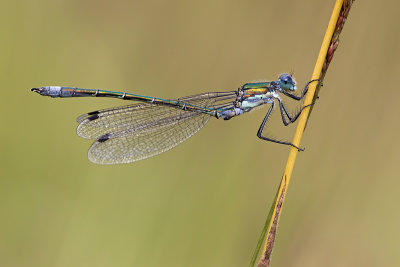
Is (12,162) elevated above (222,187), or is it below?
below

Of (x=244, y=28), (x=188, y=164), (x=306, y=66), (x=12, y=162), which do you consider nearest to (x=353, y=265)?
(x=188, y=164)

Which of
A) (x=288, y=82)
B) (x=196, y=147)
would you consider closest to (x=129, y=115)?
(x=196, y=147)

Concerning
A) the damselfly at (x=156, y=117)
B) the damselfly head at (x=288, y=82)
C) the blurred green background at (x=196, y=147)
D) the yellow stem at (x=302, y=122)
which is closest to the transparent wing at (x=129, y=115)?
the damselfly at (x=156, y=117)

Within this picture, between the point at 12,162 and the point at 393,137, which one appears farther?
the point at 12,162

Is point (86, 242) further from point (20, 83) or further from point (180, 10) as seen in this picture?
point (180, 10)

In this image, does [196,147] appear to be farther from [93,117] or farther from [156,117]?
[93,117]

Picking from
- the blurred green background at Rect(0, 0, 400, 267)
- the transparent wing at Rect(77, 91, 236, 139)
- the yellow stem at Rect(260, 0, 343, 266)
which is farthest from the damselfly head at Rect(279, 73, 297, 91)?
the yellow stem at Rect(260, 0, 343, 266)

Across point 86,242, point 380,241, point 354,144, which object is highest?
point 354,144
